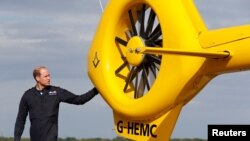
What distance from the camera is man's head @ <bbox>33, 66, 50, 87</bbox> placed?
9.23 m

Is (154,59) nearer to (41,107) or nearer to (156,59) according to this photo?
(156,59)

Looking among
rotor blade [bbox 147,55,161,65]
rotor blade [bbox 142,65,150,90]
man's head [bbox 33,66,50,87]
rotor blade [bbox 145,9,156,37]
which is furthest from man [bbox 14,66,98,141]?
rotor blade [bbox 145,9,156,37]

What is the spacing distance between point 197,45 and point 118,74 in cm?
165

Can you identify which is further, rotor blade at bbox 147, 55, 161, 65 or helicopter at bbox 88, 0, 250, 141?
rotor blade at bbox 147, 55, 161, 65

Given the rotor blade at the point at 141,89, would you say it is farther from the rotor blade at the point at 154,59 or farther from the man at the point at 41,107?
the man at the point at 41,107

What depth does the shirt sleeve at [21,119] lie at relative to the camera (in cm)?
949

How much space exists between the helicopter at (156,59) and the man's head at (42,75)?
92 centimetres

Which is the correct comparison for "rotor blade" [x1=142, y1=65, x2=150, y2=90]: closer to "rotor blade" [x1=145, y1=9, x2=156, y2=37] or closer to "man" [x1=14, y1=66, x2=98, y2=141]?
"rotor blade" [x1=145, y1=9, x2=156, y2=37]

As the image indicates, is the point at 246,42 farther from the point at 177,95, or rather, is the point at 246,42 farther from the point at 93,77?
the point at 93,77

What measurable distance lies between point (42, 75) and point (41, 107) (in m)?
0.38

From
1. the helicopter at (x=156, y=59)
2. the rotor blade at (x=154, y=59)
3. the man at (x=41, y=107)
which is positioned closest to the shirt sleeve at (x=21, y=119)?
the man at (x=41, y=107)

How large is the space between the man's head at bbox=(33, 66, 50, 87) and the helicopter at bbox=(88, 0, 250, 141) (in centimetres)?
92

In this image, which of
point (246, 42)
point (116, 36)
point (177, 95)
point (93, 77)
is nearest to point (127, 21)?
point (116, 36)

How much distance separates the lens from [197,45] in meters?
8.53
